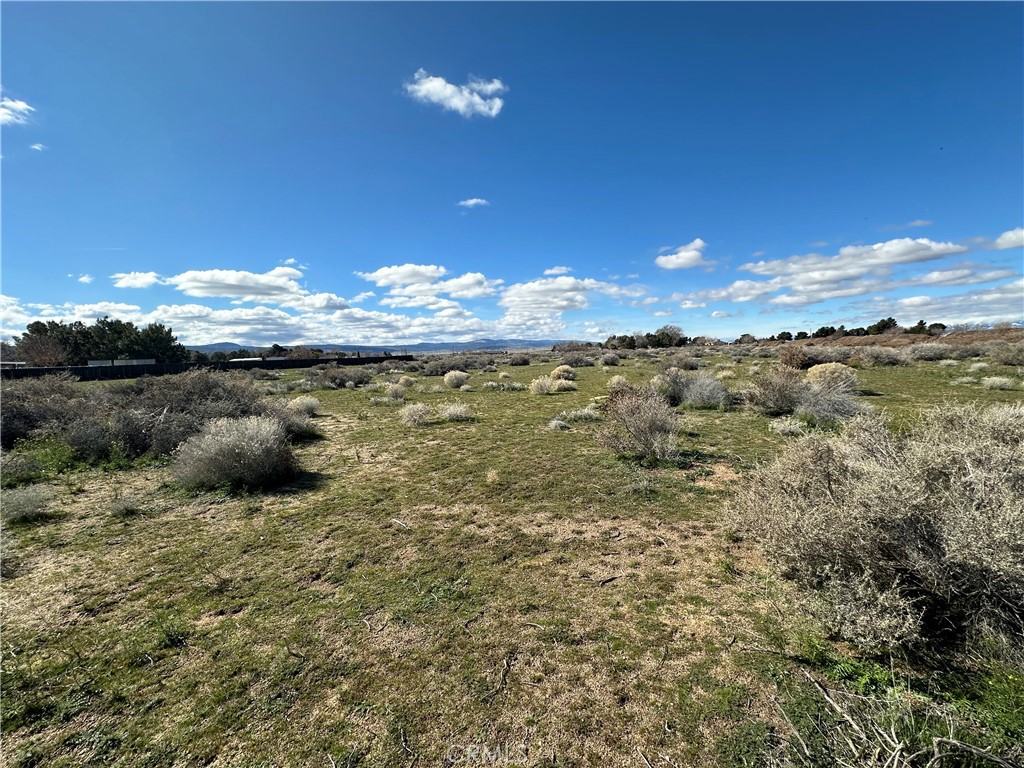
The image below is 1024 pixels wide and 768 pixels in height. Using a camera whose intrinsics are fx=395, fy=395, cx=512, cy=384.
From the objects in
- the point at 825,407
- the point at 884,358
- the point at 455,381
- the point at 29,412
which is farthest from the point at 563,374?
the point at 29,412

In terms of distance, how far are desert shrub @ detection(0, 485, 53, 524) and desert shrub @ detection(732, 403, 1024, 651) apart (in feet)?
34.0

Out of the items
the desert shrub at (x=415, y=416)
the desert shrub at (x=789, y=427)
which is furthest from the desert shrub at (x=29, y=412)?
the desert shrub at (x=789, y=427)

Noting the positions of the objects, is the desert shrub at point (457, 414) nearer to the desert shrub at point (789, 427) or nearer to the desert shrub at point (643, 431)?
the desert shrub at point (643, 431)

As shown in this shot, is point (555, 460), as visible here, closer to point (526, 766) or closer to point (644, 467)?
point (644, 467)

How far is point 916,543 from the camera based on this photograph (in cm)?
305

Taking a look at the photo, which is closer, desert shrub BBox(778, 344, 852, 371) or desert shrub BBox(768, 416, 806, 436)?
desert shrub BBox(768, 416, 806, 436)

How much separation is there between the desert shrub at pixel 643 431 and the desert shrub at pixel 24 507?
10134 millimetres

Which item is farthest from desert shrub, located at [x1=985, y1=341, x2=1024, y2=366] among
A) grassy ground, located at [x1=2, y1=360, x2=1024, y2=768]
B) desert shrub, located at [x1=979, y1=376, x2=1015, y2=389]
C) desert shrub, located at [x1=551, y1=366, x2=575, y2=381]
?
grassy ground, located at [x1=2, y1=360, x2=1024, y2=768]

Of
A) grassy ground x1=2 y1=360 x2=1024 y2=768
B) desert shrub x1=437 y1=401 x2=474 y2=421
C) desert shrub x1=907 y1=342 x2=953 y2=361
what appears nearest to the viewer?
grassy ground x1=2 y1=360 x2=1024 y2=768

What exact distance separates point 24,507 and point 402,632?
7.15 m

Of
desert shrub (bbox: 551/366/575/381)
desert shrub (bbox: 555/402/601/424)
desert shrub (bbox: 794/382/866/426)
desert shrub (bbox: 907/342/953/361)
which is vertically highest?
desert shrub (bbox: 907/342/953/361)

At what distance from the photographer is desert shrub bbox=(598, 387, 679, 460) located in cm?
840

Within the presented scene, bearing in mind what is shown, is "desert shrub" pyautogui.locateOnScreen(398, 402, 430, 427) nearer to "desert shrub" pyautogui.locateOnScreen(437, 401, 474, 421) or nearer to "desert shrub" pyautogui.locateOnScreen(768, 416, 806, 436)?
"desert shrub" pyautogui.locateOnScreen(437, 401, 474, 421)

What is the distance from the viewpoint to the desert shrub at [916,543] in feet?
8.96
